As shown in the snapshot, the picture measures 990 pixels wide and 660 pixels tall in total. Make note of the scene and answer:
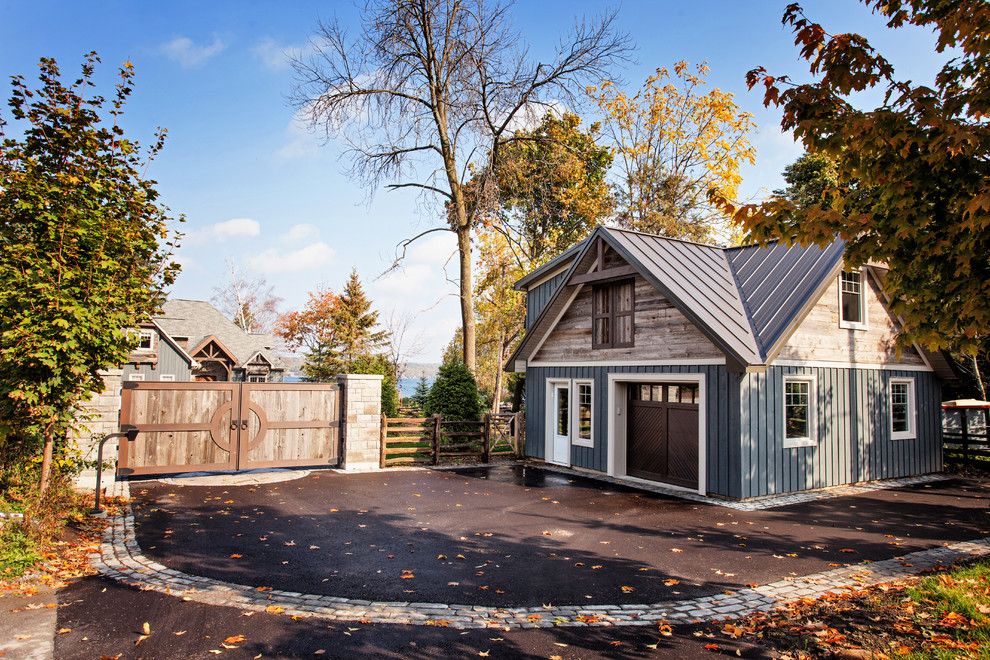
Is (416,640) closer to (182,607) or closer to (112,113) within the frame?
(182,607)

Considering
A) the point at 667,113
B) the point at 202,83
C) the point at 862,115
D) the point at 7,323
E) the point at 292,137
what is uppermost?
the point at 667,113

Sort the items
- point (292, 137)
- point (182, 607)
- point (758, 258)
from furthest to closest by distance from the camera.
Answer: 1. point (292, 137)
2. point (758, 258)
3. point (182, 607)

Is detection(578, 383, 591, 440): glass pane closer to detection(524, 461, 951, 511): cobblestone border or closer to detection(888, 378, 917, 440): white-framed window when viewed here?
detection(524, 461, 951, 511): cobblestone border

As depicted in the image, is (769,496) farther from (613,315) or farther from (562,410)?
(562,410)

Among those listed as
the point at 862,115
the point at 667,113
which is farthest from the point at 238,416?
the point at 667,113

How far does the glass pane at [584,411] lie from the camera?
51.1 feet

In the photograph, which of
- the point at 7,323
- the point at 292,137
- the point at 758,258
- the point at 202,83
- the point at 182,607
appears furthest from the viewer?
the point at 292,137

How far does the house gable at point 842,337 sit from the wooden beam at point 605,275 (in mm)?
3692

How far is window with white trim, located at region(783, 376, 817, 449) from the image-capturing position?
1230cm

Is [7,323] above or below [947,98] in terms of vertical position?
below

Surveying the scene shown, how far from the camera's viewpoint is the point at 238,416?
13406 millimetres

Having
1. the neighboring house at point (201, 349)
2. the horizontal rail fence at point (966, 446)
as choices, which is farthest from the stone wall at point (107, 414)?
the neighboring house at point (201, 349)

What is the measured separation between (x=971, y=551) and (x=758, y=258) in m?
8.59

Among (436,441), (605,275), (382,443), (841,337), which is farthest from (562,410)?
(841,337)
